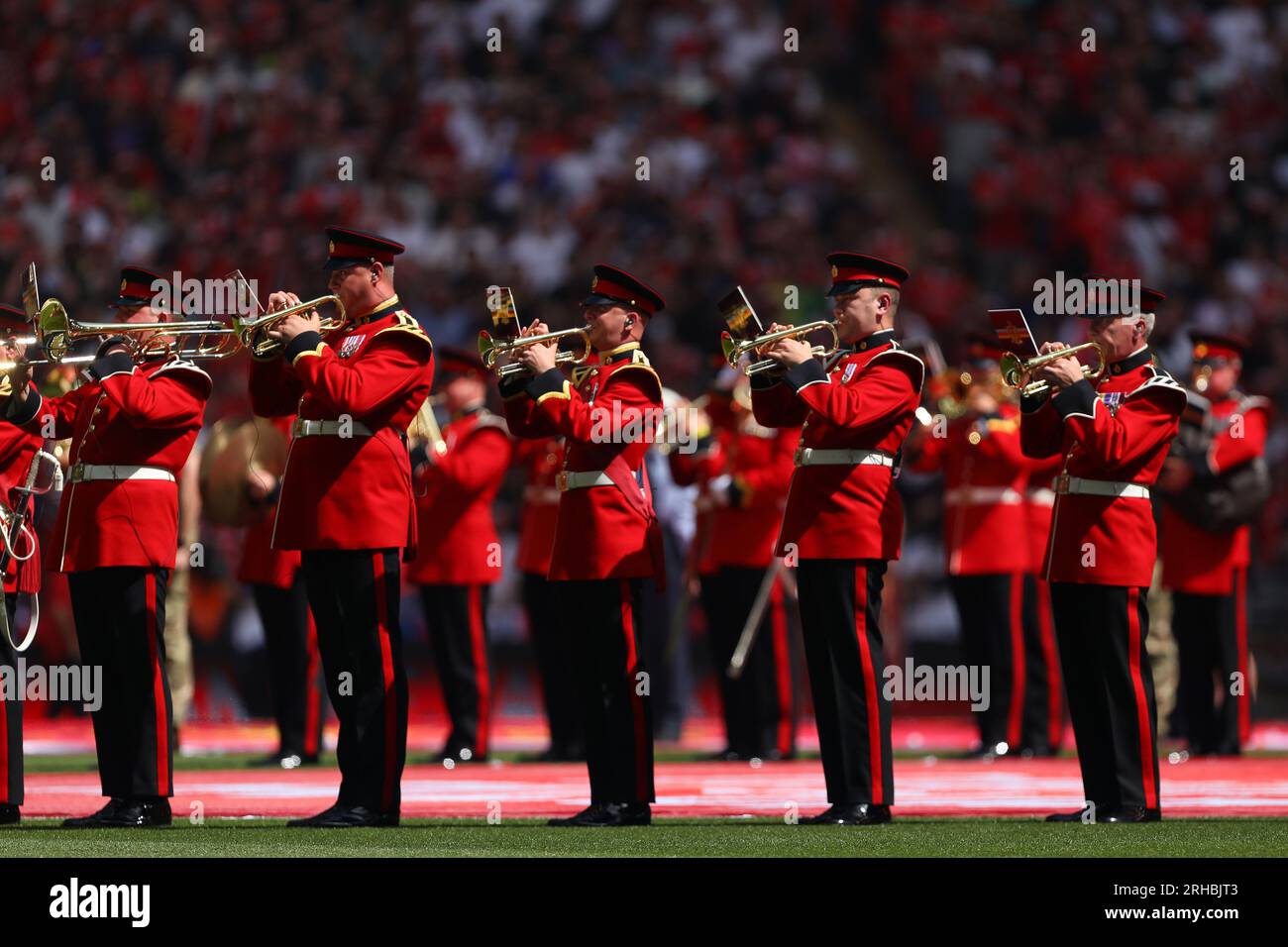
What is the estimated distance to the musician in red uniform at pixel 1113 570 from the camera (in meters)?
7.74

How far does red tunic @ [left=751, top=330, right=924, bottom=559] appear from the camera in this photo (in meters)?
7.80

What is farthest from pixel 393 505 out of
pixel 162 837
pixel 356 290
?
pixel 162 837

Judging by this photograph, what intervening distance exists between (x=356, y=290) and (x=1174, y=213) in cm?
1124

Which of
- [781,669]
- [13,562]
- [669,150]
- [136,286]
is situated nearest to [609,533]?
[136,286]

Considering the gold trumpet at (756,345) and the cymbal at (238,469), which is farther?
the cymbal at (238,469)

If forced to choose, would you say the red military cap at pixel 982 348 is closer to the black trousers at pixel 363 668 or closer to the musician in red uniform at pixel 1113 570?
the musician in red uniform at pixel 1113 570

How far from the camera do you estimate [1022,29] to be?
1869cm

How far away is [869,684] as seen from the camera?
7.90m

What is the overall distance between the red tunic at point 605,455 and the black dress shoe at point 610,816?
761 mm

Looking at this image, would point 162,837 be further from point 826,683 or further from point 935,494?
point 935,494

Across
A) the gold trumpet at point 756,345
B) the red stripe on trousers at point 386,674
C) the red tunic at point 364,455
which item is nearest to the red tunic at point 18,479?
the red tunic at point 364,455

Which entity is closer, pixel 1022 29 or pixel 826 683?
pixel 826 683

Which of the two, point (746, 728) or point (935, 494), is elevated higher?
point (935, 494)

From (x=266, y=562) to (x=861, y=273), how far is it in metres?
4.36
